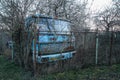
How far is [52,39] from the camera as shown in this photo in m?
4.98

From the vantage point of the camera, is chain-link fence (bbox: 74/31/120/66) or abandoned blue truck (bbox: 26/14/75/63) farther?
chain-link fence (bbox: 74/31/120/66)

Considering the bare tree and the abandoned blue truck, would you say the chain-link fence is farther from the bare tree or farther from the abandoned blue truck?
the bare tree

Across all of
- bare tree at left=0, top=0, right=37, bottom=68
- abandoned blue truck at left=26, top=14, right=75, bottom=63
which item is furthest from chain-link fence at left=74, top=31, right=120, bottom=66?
bare tree at left=0, top=0, right=37, bottom=68

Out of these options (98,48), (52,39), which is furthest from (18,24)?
(98,48)

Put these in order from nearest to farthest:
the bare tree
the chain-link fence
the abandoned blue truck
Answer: the abandoned blue truck < the bare tree < the chain-link fence

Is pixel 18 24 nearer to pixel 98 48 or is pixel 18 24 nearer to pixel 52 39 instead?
pixel 52 39

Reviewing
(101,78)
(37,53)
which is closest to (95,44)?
(101,78)

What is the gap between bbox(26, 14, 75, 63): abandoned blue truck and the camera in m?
4.72

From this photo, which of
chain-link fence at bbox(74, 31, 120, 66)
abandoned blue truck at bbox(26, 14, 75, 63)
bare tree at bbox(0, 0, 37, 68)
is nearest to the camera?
abandoned blue truck at bbox(26, 14, 75, 63)

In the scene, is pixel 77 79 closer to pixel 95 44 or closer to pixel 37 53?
pixel 37 53

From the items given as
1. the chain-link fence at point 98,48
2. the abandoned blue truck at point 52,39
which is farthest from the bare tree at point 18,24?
the chain-link fence at point 98,48

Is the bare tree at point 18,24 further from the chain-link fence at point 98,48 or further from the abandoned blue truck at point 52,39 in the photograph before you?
the chain-link fence at point 98,48

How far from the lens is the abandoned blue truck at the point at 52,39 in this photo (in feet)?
15.5

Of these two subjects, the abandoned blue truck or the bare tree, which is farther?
the bare tree
